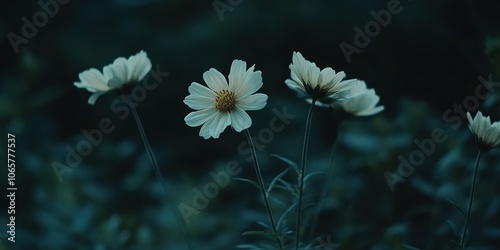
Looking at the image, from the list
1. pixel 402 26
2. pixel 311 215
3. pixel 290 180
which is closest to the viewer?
pixel 311 215

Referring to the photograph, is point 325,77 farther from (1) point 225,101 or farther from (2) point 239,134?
(2) point 239,134

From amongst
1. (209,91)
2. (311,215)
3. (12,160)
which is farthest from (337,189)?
(12,160)

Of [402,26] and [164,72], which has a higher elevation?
[164,72]

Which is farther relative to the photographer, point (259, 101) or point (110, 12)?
point (110, 12)

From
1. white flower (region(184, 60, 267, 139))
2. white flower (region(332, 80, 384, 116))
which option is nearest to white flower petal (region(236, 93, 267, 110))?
white flower (region(184, 60, 267, 139))

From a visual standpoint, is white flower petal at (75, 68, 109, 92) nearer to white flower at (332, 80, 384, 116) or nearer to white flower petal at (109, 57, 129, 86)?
white flower petal at (109, 57, 129, 86)

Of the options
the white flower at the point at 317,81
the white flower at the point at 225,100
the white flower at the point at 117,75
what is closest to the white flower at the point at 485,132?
the white flower at the point at 317,81

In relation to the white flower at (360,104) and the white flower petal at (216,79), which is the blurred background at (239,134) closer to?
the white flower at (360,104)

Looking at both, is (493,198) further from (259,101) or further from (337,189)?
(259,101)
